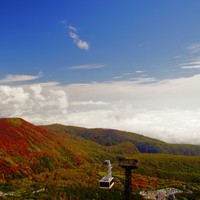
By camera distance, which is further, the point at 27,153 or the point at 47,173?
the point at 27,153

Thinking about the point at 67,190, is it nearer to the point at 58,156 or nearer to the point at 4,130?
the point at 58,156

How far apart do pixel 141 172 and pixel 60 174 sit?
240 feet

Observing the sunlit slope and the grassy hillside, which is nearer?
the grassy hillside

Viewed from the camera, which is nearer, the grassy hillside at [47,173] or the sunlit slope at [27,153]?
the grassy hillside at [47,173]

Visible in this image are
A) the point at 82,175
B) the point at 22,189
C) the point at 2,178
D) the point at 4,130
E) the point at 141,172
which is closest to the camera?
the point at 22,189

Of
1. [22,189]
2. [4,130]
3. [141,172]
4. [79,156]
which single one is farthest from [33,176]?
[141,172]

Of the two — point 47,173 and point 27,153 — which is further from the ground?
point 27,153

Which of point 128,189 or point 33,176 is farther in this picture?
point 33,176

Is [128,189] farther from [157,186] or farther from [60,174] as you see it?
[157,186]

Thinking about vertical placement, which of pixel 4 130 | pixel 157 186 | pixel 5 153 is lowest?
pixel 157 186

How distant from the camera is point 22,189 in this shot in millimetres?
102188

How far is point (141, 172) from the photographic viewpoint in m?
189

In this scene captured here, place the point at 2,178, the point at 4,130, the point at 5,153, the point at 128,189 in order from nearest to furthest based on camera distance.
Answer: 1. the point at 128,189
2. the point at 2,178
3. the point at 5,153
4. the point at 4,130

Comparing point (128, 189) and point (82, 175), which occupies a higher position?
point (128, 189)
